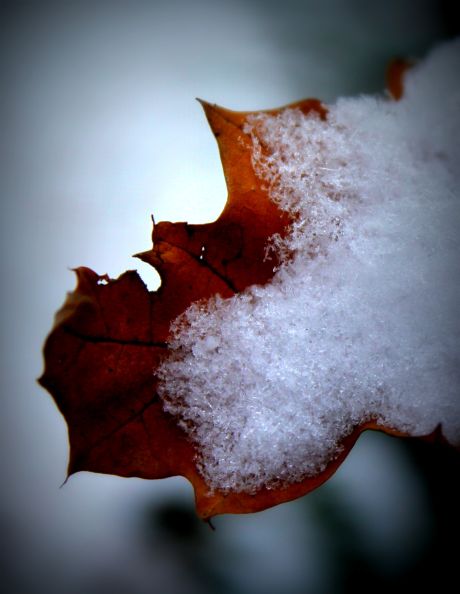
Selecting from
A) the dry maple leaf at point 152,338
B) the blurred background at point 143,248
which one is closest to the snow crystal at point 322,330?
the dry maple leaf at point 152,338

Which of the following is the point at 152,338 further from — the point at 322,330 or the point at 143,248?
the point at 143,248

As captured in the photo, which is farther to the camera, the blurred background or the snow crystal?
the blurred background

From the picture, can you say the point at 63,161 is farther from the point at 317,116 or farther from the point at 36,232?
the point at 317,116

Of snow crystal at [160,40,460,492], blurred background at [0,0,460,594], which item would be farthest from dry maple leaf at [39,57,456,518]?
blurred background at [0,0,460,594]

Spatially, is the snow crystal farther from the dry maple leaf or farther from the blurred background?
the blurred background

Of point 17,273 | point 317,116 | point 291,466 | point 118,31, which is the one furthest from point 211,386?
point 118,31

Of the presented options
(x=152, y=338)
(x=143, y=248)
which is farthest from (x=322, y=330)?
(x=143, y=248)
